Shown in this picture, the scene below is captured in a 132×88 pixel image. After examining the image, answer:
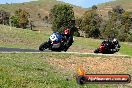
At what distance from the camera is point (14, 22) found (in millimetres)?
162125

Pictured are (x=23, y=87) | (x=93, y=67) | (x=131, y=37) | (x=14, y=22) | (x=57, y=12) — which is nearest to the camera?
(x=23, y=87)

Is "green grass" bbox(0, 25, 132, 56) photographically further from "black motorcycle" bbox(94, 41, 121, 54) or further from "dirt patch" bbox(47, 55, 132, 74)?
"dirt patch" bbox(47, 55, 132, 74)

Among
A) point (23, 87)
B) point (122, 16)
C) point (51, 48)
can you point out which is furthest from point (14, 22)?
point (23, 87)

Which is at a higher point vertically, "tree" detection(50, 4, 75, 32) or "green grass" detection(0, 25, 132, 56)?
"green grass" detection(0, 25, 132, 56)

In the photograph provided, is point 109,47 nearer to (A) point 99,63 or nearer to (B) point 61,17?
(A) point 99,63

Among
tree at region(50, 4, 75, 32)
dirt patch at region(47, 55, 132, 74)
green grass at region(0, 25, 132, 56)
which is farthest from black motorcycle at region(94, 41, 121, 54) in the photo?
tree at region(50, 4, 75, 32)

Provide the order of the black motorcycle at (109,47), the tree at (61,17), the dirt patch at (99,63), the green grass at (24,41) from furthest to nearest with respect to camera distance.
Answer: the tree at (61,17) → the green grass at (24,41) → the black motorcycle at (109,47) → the dirt patch at (99,63)

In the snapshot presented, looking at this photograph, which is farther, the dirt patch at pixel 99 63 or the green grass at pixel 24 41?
the green grass at pixel 24 41

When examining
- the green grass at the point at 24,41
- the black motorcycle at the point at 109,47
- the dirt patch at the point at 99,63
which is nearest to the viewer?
the dirt patch at the point at 99,63

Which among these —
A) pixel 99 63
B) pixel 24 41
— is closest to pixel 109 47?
pixel 99 63

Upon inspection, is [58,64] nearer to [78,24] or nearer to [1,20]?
[78,24]

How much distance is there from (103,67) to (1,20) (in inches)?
5741

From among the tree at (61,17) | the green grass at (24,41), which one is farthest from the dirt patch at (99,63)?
the tree at (61,17)

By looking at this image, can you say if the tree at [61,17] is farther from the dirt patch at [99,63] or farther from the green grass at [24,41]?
the dirt patch at [99,63]
